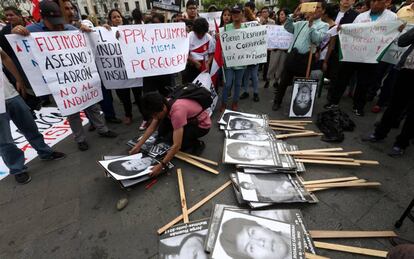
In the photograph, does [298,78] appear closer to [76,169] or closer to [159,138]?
[159,138]

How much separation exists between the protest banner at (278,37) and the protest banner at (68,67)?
434 centimetres

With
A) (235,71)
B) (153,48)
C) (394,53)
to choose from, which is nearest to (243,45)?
(235,71)

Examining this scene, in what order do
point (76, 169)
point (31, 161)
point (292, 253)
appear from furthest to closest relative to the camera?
point (31, 161), point (76, 169), point (292, 253)

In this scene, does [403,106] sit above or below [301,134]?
above

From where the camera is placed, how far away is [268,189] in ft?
7.79

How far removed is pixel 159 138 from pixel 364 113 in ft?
13.7

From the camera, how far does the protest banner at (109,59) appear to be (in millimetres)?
3402

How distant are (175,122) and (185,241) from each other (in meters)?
1.27

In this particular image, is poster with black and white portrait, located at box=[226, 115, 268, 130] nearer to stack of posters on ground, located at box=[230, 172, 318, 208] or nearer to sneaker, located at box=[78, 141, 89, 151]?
stack of posters on ground, located at box=[230, 172, 318, 208]

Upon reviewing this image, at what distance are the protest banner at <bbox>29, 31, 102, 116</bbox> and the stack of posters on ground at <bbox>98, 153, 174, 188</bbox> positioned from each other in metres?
1.09

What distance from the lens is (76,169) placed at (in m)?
3.08

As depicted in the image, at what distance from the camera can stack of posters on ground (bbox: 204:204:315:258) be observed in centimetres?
182

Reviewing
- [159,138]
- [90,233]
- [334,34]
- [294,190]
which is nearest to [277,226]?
[294,190]

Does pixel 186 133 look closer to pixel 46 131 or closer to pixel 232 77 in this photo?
pixel 232 77
